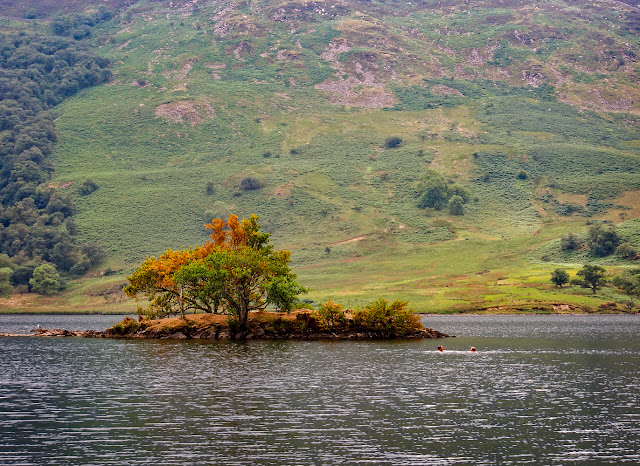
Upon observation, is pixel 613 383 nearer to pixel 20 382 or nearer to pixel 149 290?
pixel 20 382

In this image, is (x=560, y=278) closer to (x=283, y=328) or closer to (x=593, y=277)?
(x=593, y=277)

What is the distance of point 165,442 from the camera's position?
37.4 metres

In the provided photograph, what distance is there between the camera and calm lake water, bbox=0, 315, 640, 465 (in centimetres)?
3547

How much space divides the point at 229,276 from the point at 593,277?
107 metres

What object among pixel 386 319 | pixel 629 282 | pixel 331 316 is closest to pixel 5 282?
pixel 331 316

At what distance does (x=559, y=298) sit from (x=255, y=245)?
88.7 metres

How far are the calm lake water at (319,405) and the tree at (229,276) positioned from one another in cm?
1167

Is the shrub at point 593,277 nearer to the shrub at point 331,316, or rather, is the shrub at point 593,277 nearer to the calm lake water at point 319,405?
the calm lake water at point 319,405

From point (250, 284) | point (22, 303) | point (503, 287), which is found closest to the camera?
point (250, 284)

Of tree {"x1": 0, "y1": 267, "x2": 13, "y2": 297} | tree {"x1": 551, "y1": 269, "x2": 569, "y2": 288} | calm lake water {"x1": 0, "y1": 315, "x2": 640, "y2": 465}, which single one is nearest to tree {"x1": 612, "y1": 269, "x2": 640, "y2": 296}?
tree {"x1": 551, "y1": 269, "x2": 569, "y2": 288}

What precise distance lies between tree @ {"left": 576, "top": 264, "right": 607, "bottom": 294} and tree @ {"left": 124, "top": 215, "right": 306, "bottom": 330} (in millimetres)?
95535

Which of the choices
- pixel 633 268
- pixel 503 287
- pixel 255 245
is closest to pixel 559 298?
pixel 503 287

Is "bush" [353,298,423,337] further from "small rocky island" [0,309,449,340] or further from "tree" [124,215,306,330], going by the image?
"tree" [124,215,306,330]

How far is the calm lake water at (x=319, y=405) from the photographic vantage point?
1396 inches
